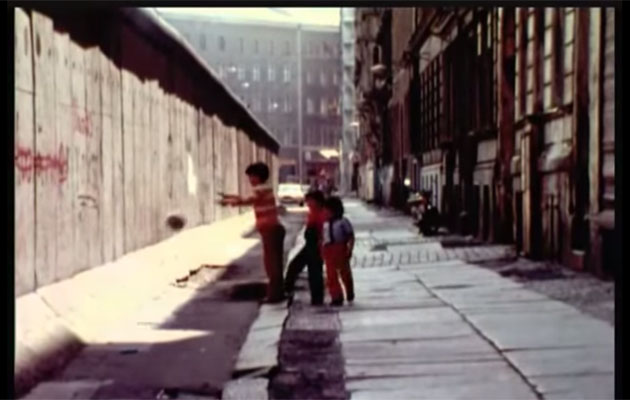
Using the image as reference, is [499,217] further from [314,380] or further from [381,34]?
[314,380]

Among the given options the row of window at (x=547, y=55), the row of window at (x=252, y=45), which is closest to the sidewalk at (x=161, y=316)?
the row of window at (x=252, y=45)

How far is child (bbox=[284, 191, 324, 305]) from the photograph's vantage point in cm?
446

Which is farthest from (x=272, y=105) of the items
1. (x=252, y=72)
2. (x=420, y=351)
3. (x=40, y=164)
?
(x=420, y=351)

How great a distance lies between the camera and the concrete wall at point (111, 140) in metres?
4.12

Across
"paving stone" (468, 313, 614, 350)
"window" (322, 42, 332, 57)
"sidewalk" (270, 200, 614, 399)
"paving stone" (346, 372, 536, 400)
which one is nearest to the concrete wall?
"window" (322, 42, 332, 57)

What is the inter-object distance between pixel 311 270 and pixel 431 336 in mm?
545

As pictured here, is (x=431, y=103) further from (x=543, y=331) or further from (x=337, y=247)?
(x=543, y=331)

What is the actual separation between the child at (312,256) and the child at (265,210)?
0.08m

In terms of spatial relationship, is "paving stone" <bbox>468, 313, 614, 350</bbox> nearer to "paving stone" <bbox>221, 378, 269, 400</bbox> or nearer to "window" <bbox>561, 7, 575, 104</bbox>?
"paving stone" <bbox>221, 378, 269, 400</bbox>

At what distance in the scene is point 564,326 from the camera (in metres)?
4.34

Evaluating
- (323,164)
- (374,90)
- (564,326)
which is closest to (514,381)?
(564,326)

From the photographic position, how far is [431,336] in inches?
173

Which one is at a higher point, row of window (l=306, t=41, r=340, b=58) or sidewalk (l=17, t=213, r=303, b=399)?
row of window (l=306, t=41, r=340, b=58)

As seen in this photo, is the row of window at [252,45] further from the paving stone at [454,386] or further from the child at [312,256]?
the paving stone at [454,386]
